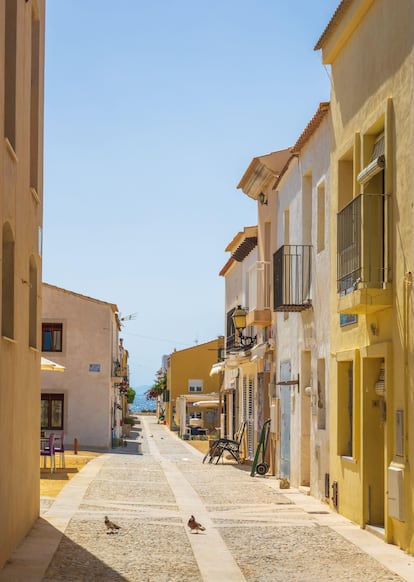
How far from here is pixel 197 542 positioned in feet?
40.8

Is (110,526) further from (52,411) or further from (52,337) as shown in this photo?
(52,337)

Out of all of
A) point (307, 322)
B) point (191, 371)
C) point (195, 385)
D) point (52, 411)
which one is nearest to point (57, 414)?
point (52, 411)

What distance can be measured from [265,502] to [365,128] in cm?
705

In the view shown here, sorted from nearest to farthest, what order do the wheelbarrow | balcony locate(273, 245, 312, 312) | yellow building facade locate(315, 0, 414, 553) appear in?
yellow building facade locate(315, 0, 414, 553) → balcony locate(273, 245, 312, 312) → the wheelbarrow

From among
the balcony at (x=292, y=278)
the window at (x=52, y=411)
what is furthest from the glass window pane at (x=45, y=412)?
the balcony at (x=292, y=278)

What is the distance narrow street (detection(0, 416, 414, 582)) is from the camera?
1037 cm

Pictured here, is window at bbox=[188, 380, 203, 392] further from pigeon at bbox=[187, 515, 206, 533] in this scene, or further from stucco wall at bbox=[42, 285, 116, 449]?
pigeon at bbox=[187, 515, 206, 533]

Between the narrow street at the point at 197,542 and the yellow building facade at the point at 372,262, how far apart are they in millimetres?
712

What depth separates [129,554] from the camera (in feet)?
37.5

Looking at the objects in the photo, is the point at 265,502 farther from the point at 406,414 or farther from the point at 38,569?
the point at 38,569

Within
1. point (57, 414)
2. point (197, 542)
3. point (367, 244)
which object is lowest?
point (197, 542)

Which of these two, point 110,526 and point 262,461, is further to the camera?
point 262,461

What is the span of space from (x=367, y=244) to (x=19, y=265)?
4.42 metres

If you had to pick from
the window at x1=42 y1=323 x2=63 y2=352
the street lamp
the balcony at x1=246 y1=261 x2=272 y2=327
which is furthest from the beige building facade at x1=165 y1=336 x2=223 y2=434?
the balcony at x1=246 y1=261 x2=272 y2=327
